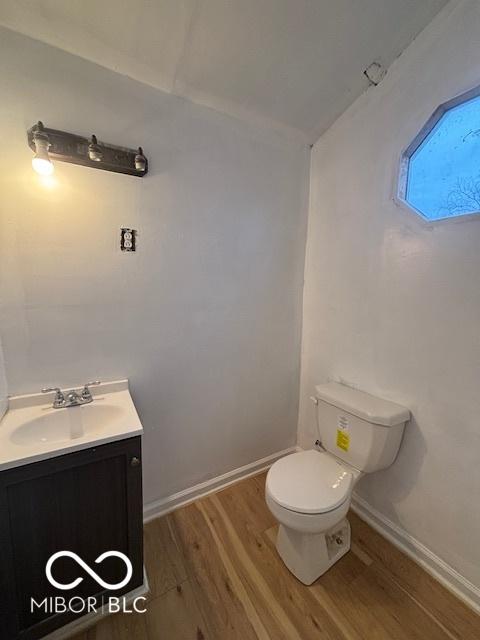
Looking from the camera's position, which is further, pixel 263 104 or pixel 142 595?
pixel 263 104

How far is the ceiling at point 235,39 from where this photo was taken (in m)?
1.04

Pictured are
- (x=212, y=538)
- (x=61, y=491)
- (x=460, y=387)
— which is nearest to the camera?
(x=61, y=491)

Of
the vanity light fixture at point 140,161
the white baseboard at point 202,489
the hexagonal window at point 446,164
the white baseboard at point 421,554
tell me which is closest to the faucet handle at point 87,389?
the white baseboard at point 202,489

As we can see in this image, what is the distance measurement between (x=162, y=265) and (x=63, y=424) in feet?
2.88

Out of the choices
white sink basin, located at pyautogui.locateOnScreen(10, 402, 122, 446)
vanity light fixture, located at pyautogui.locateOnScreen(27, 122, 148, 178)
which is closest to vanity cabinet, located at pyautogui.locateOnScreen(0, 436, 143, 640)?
white sink basin, located at pyautogui.locateOnScreen(10, 402, 122, 446)

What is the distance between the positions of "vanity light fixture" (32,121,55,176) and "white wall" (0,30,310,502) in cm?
10

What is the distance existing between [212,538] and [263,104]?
7.85 feet

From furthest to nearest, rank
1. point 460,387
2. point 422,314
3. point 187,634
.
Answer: point 422,314, point 460,387, point 187,634

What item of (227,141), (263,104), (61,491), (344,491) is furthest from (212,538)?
(263,104)

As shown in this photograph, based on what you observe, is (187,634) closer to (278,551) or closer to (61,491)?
(278,551)

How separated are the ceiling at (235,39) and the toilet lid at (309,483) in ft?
6.36

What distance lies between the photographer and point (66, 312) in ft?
4.06

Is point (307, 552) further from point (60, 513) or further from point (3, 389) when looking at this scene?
point (3, 389)

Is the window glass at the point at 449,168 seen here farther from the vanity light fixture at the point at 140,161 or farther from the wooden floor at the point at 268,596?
the wooden floor at the point at 268,596
